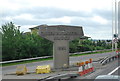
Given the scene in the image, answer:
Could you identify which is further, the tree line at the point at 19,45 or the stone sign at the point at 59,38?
the tree line at the point at 19,45

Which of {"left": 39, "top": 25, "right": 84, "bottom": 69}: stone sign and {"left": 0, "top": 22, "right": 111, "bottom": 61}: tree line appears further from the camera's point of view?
{"left": 0, "top": 22, "right": 111, "bottom": 61}: tree line

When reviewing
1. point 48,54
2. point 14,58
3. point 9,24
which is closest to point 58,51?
point 14,58

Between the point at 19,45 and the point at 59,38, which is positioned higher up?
the point at 59,38

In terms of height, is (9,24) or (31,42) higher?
(9,24)

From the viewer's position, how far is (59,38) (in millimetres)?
24359

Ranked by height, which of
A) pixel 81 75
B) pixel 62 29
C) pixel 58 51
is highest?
pixel 62 29

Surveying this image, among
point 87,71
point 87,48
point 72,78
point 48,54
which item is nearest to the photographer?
point 72,78

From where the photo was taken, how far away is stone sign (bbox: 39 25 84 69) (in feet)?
78.7

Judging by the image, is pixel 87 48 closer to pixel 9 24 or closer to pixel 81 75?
pixel 9 24

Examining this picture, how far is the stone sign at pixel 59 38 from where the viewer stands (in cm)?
2398

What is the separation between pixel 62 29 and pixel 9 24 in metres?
13.8

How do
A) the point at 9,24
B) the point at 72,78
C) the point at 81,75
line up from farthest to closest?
the point at 9,24, the point at 81,75, the point at 72,78

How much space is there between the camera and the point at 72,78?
53.2 feet

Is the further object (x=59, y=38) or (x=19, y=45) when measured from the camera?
(x=19, y=45)
